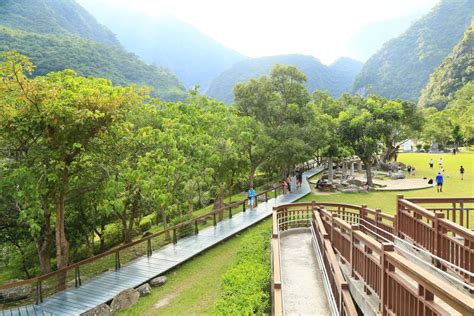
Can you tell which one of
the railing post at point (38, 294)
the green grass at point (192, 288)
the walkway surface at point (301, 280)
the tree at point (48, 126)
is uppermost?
the tree at point (48, 126)

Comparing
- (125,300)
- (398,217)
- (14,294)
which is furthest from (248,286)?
(14,294)

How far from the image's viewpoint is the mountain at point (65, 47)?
212ft

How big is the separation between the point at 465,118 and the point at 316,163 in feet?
93.0

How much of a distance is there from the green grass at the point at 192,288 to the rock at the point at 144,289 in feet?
0.50

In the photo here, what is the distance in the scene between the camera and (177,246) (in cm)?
1500

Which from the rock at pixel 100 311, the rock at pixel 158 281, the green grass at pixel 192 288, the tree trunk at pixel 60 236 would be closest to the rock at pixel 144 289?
the green grass at pixel 192 288

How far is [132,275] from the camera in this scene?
39.4 feet

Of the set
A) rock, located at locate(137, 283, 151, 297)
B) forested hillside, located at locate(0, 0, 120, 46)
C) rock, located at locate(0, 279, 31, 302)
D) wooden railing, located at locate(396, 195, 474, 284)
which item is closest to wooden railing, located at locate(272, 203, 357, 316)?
wooden railing, located at locate(396, 195, 474, 284)

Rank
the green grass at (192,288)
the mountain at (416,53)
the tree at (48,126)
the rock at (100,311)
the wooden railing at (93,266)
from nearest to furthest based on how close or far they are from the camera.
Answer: the rock at (100,311)
the green grass at (192,288)
the tree at (48,126)
the wooden railing at (93,266)
the mountain at (416,53)

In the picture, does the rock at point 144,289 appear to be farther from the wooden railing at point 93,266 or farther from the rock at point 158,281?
the wooden railing at point 93,266

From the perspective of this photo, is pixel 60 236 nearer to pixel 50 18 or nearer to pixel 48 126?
pixel 48 126

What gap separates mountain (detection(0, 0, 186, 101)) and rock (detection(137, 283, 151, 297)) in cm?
5880

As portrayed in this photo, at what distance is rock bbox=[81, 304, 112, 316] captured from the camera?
30.9ft

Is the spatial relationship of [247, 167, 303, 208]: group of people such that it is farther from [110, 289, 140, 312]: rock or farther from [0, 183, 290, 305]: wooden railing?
[110, 289, 140, 312]: rock
